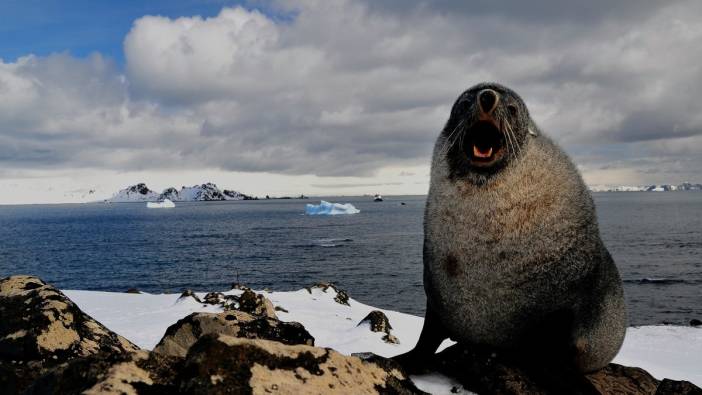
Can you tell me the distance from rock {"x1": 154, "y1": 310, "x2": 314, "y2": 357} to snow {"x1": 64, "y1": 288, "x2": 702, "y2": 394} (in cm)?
527

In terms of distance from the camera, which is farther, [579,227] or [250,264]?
[250,264]

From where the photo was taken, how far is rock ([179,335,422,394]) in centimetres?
321

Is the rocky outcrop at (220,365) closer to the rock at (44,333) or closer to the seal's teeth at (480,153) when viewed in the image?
the rock at (44,333)

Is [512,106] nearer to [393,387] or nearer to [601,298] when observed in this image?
[601,298]

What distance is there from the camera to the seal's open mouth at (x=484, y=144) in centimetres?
520

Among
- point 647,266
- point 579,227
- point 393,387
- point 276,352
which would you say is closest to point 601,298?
point 579,227

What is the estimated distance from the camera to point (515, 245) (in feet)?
17.0

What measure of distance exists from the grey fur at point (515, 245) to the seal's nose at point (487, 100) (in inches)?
3.7

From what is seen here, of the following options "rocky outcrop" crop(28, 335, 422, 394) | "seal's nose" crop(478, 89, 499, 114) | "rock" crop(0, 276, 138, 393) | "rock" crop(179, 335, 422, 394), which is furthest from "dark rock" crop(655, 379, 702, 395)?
"rock" crop(0, 276, 138, 393)

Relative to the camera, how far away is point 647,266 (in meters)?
52.1

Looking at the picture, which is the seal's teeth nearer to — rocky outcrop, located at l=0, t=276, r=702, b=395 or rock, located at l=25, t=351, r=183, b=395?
rocky outcrop, located at l=0, t=276, r=702, b=395

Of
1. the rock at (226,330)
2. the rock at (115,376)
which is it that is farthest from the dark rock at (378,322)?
the rock at (115,376)

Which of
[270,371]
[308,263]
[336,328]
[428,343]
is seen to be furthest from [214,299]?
[308,263]

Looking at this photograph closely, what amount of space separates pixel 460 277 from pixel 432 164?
3.95ft
